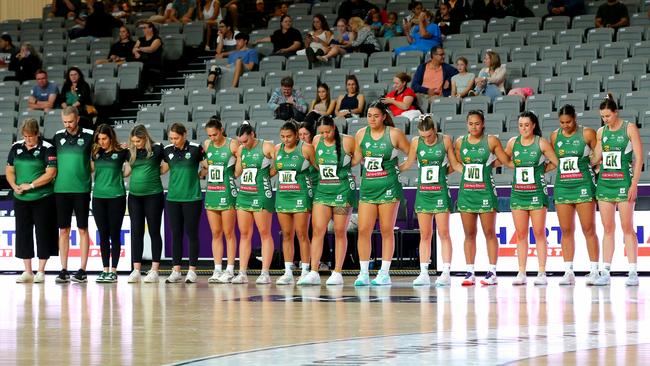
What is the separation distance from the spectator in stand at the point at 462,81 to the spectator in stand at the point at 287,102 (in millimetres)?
2248

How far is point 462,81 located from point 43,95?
722 cm

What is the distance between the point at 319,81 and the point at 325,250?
416 cm

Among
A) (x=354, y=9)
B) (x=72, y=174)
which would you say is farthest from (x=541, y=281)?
(x=354, y=9)

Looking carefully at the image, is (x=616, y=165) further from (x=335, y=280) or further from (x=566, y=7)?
(x=566, y=7)

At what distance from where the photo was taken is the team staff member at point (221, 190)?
12539mm

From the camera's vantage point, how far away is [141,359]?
19.1ft

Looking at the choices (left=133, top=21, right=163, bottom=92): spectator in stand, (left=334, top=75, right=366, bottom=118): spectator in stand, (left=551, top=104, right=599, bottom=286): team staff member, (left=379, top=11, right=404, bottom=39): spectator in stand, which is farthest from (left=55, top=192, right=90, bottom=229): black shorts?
(left=379, top=11, right=404, bottom=39): spectator in stand

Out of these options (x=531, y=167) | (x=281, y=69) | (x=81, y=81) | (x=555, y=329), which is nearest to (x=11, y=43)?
(x=81, y=81)

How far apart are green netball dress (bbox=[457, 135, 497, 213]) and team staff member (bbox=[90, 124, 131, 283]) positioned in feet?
12.5

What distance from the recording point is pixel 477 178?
11758mm

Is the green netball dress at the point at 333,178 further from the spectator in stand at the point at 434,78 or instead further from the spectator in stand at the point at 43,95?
the spectator in stand at the point at 43,95

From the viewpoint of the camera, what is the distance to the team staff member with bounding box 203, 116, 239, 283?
1254 centimetres

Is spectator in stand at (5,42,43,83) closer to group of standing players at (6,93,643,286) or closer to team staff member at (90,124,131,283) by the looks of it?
group of standing players at (6,93,643,286)

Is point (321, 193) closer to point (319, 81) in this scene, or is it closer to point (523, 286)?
point (523, 286)
